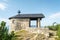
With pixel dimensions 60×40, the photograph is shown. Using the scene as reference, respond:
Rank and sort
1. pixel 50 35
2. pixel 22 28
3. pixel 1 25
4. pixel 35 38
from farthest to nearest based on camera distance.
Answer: pixel 22 28 → pixel 50 35 → pixel 35 38 → pixel 1 25

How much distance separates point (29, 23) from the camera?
38.1m

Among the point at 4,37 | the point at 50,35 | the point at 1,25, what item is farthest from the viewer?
the point at 50,35

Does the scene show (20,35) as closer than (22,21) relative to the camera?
Yes

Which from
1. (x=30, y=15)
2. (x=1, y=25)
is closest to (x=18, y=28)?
(x=30, y=15)

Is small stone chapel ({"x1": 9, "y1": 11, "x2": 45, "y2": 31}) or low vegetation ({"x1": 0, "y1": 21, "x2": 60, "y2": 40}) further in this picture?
small stone chapel ({"x1": 9, "y1": 11, "x2": 45, "y2": 31})

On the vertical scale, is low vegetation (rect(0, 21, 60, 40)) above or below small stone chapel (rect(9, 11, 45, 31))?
below

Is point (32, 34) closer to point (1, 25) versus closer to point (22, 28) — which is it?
point (22, 28)

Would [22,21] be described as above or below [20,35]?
above

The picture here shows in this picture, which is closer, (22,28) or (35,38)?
(35,38)

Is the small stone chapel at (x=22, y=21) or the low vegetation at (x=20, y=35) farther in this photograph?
the small stone chapel at (x=22, y=21)

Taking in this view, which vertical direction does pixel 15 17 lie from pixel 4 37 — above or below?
above

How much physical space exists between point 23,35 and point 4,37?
21906 mm

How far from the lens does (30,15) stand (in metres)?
39.5

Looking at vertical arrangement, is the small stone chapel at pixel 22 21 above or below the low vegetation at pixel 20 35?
above
